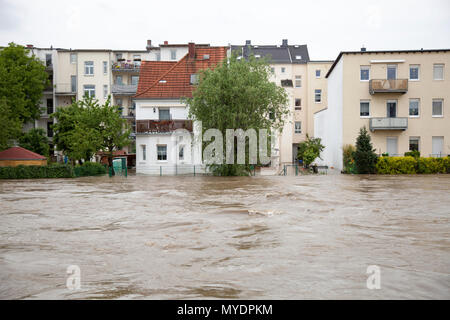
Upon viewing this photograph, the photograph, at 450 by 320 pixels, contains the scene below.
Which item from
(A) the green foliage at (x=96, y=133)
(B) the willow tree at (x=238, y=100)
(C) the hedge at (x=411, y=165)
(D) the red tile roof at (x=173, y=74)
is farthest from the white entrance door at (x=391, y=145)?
(A) the green foliage at (x=96, y=133)

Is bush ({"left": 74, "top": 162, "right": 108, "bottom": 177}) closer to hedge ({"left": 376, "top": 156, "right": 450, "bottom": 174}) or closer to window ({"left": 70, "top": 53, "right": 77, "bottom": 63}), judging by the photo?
window ({"left": 70, "top": 53, "right": 77, "bottom": 63})

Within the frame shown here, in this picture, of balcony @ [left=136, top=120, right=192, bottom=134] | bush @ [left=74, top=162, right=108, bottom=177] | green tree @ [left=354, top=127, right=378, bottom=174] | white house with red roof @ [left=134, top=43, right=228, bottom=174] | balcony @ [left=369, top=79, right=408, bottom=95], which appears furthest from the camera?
white house with red roof @ [left=134, top=43, right=228, bottom=174]

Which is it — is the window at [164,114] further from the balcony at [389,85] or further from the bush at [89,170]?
the balcony at [389,85]

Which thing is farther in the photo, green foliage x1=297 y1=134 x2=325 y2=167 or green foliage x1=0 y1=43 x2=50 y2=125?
green foliage x1=0 y1=43 x2=50 y2=125

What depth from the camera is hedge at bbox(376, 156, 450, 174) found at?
34156 mm

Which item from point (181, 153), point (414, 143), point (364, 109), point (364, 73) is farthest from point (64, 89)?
point (414, 143)

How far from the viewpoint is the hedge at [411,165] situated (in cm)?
3416

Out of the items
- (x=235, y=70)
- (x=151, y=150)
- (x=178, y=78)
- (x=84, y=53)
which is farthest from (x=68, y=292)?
(x=84, y=53)

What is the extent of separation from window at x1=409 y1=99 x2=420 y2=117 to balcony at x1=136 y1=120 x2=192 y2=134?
1947 centimetres

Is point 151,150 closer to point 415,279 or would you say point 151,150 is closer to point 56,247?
point 56,247

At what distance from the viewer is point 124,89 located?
51.4 metres

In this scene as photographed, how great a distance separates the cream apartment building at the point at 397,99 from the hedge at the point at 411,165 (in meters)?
3.13

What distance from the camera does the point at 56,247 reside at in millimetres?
9828

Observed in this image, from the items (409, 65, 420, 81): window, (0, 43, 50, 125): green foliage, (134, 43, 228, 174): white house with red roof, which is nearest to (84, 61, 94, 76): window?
(0, 43, 50, 125): green foliage
